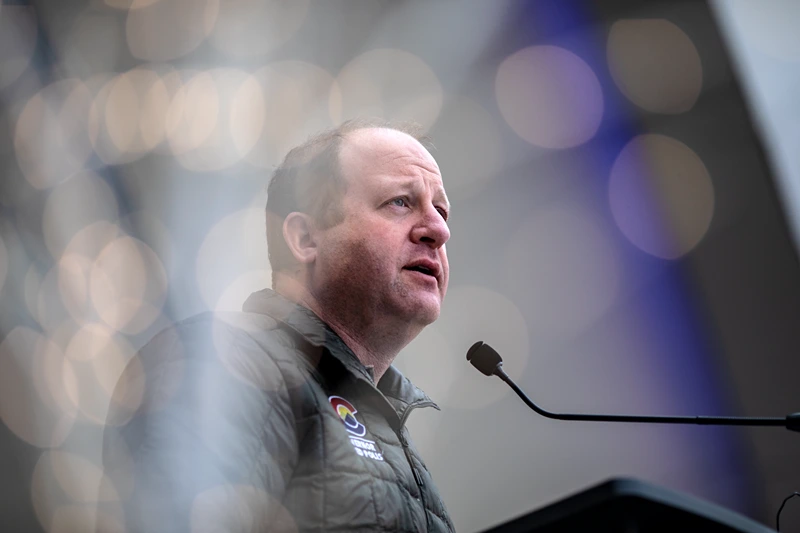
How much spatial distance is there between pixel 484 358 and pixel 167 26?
1589 millimetres

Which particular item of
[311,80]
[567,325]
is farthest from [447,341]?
[311,80]

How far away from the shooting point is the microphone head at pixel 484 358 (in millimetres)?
1135

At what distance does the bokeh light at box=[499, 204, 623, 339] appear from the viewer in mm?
2725

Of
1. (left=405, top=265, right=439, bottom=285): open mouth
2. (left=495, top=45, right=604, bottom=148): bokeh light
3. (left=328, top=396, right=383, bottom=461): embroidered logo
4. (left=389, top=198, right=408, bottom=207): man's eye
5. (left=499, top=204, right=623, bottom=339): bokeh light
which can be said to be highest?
(left=495, top=45, right=604, bottom=148): bokeh light

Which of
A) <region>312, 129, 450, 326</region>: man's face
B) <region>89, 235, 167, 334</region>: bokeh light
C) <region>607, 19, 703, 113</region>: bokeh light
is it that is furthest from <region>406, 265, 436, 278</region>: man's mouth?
<region>607, 19, 703, 113</region>: bokeh light

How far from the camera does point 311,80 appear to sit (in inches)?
91.8

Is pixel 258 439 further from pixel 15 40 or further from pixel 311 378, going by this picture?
pixel 15 40

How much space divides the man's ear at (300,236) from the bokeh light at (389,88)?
1108mm

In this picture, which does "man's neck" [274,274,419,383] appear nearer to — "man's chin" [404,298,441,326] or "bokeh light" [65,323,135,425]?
"man's chin" [404,298,441,326]

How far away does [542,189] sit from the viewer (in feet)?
9.32

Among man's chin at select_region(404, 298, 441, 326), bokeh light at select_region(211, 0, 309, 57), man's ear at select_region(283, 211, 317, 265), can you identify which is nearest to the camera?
man's chin at select_region(404, 298, 441, 326)

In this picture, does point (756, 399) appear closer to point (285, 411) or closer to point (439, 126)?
point (439, 126)

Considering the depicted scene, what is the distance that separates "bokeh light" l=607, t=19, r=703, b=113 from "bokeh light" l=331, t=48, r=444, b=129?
89cm

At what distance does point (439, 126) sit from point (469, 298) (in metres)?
0.81
